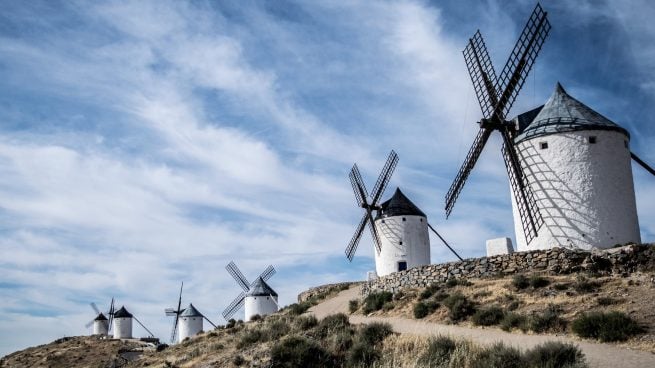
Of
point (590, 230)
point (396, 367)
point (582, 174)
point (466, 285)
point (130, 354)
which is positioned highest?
point (582, 174)

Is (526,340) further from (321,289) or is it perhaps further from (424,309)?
(321,289)

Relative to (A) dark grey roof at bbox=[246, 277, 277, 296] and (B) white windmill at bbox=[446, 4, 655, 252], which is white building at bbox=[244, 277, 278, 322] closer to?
(A) dark grey roof at bbox=[246, 277, 277, 296]

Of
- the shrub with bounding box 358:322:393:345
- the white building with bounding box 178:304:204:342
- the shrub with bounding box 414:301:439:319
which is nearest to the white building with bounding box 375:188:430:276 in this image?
the shrub with bounding box 414:301:439:319

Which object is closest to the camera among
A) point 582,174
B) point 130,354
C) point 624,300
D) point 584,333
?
point 584,333

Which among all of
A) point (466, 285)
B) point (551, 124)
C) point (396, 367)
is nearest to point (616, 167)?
point (551, 124)

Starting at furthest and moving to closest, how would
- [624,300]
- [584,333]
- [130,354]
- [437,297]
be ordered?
[130,354]
[437,297]
[624,300]
[584,333]

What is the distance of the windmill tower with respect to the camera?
857 inches

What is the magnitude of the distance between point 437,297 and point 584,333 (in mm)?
7107

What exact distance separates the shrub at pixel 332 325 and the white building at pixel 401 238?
13314mm

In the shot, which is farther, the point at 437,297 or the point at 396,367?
the point at 437,297

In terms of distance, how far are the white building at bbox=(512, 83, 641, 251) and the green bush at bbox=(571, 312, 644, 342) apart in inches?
327

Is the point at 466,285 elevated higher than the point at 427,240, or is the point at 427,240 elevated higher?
the point at 427,240

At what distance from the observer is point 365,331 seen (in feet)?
53.8

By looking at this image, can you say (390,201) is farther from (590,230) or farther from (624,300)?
(624,300)
